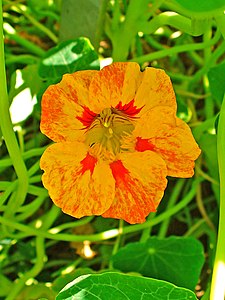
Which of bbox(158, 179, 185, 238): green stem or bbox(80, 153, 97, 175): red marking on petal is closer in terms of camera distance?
bbox(80, 153, 97, 175): red marking on petal

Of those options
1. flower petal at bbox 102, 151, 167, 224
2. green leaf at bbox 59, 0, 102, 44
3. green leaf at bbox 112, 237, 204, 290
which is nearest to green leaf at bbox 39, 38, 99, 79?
green leaf at bbox 59, 0, 102, 44

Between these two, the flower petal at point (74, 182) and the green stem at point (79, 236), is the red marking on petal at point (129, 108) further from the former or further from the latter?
the green stem at point (79, 236)

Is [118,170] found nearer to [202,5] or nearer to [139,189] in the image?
[139,189]

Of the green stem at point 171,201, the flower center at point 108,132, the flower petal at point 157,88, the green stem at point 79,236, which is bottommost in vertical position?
the green stem at point 171,201

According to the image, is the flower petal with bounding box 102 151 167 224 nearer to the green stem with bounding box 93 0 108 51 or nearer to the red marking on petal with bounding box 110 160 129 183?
the red marking on petal with bounding box 110 160 129 183

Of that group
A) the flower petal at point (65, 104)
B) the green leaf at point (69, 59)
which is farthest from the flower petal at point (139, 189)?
the green leaf at point (69, 59)
